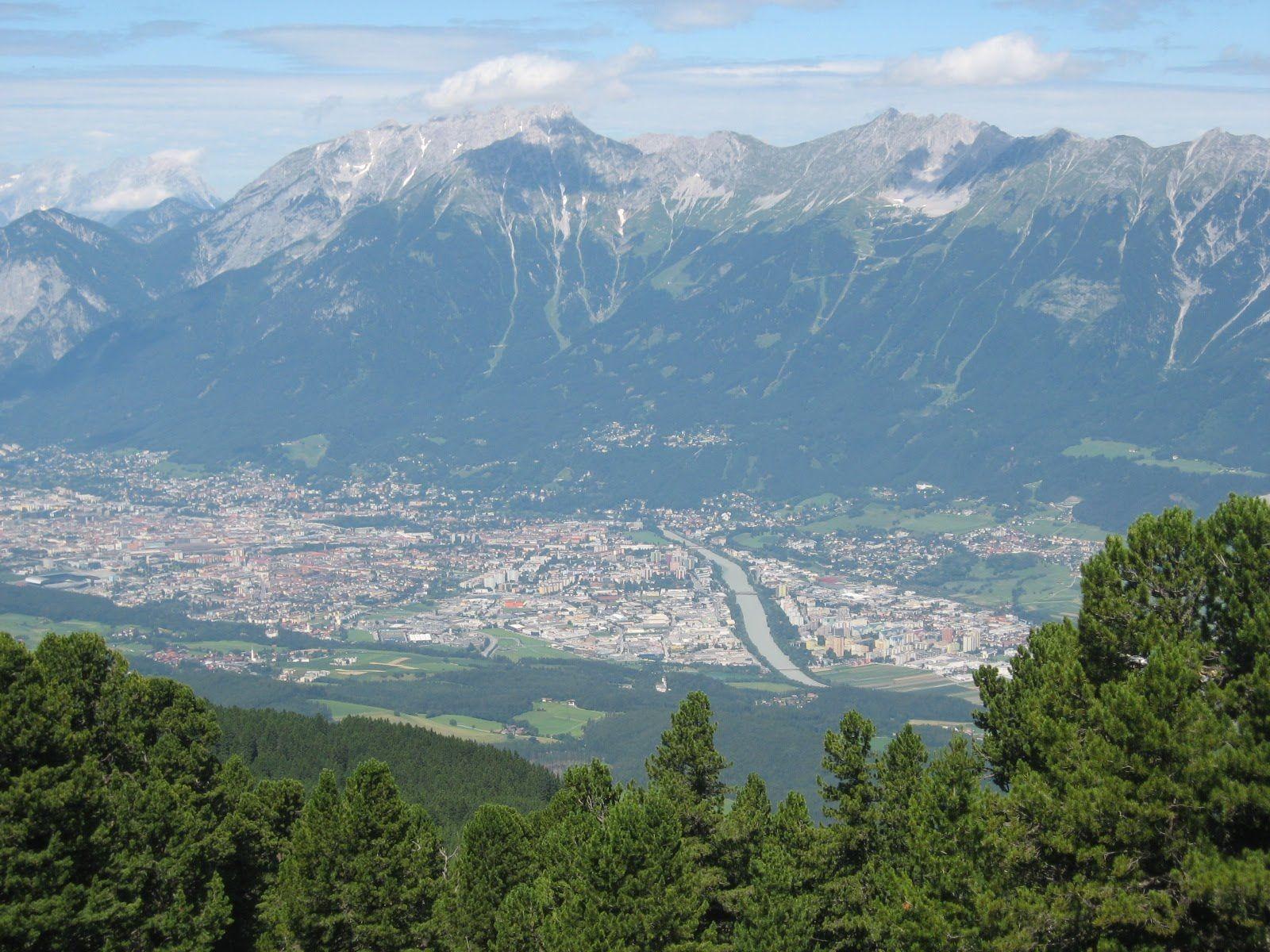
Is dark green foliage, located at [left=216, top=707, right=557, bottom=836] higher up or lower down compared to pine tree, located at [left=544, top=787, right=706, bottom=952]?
lower down

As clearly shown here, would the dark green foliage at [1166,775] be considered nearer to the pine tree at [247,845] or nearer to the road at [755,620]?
the pine tree at [247,845]

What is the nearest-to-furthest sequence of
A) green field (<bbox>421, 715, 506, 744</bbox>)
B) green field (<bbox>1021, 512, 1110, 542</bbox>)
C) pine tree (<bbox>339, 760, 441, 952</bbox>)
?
pine tree (<bbox>339, 760, 441, 952</bbox>), green field (<bbox>421, 715, 506, 744</bbox>), green field (<bbox>1021, 512, 1110, 542</bbox>)

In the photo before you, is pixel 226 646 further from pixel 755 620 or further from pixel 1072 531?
pixel 1072 531

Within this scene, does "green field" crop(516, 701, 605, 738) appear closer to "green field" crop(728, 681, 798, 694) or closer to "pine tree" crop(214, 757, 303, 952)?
"green field" crop(728, 681, 798, 694)

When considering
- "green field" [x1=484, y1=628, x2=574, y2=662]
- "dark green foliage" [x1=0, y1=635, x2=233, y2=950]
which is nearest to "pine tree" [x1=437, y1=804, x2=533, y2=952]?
"dark green foliage" [x1=0, y1=635, x2=233, y2=950]

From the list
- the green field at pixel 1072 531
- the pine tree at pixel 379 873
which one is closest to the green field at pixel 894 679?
the green field at pixel 1072 531

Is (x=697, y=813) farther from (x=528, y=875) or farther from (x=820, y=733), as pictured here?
(x=820, y=733)

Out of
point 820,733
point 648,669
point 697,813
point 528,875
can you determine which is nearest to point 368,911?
point 528,875

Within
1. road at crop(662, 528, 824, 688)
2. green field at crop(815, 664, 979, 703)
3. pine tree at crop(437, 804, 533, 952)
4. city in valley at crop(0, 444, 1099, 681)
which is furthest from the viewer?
city in valley at crop(0, 444, 1099, 681)
